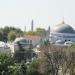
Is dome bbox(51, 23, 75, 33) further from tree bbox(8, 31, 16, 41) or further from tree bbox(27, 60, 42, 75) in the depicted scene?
tree bbox(27, 60, 42, 75)

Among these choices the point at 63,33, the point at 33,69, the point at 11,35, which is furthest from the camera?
the point at 11,35

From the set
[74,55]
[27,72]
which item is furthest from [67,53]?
[27,72]

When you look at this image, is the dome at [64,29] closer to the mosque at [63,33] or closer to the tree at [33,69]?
the mosque at [63,33]

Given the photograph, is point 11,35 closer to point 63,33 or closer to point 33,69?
point 63,33

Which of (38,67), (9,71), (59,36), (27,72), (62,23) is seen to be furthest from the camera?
(62,23)

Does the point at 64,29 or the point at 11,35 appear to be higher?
the point at 64,29

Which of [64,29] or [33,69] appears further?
[64,29]

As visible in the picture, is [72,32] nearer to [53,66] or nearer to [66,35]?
[66,35]

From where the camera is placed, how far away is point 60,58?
33969mm

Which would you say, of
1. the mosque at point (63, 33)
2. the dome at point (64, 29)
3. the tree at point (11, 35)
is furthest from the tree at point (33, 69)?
the tree at point (11, 35)

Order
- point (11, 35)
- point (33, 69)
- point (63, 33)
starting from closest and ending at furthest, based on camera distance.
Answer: point (33, 69)
point (63, 33)
point (11, 35)

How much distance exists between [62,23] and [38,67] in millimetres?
Result: 48367

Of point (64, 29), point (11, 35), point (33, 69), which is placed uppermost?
point (64, 29)

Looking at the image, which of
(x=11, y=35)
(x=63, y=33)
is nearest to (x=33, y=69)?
(x=63, y=33)
